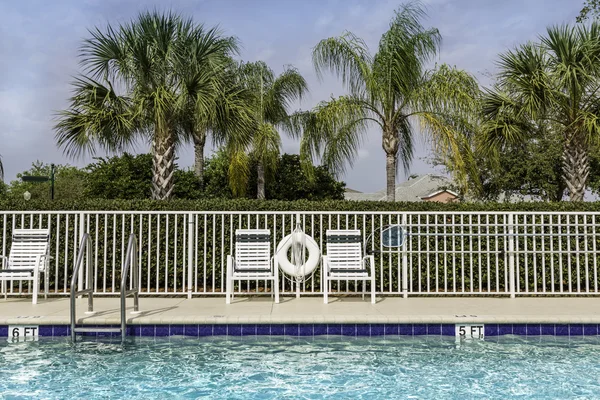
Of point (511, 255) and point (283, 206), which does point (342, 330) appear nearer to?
point (283, 206)

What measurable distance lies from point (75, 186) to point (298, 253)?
139 ft

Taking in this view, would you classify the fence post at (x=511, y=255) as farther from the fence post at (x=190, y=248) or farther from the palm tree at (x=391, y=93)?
the fence post at (x=190, y=248)

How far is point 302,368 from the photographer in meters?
5.07

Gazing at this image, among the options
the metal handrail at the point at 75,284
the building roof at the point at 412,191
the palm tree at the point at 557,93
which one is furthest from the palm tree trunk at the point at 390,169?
the building roof at the point at 412,191

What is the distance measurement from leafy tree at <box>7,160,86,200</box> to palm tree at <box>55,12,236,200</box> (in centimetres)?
2931

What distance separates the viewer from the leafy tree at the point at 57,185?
148 feet

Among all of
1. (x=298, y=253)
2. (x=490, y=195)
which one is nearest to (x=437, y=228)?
(x=298, y=253)

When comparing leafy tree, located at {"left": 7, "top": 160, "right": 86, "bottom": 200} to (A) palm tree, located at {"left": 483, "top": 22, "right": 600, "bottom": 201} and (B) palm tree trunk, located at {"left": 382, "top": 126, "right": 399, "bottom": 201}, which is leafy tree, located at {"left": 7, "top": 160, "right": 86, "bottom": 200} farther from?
(A) palm tree, located at {"left": 483, "top": 22, "right": 600, "bottom": 201}

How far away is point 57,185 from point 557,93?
4306cm

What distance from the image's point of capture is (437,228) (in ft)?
29.0

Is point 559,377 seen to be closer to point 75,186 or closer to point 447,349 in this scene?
point 447,349

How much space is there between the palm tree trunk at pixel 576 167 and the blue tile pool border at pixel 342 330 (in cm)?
577

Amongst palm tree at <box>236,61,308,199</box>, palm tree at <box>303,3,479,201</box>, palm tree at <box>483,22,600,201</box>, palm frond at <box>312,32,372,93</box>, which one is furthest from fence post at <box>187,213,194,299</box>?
palm tree at <box>236,61,308,199</box>

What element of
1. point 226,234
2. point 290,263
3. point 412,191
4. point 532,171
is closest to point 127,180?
point 226,234
